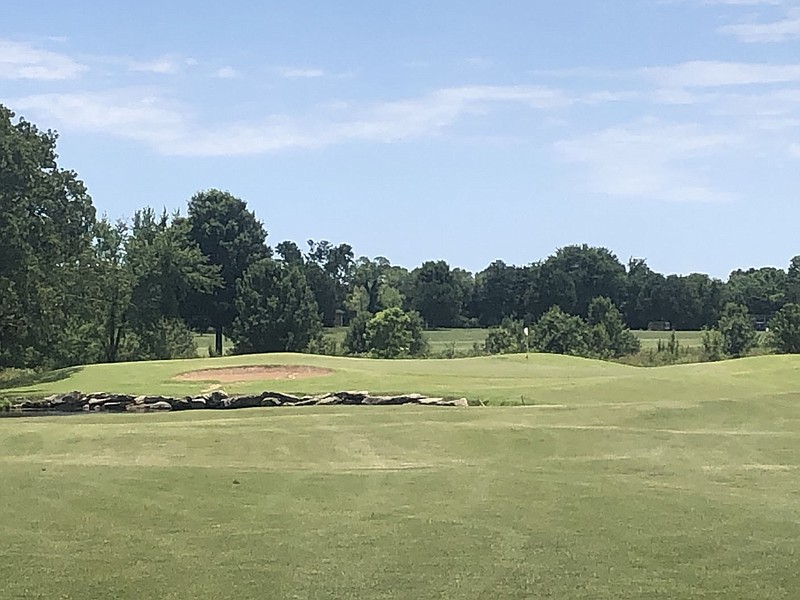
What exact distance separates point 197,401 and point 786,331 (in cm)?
2991

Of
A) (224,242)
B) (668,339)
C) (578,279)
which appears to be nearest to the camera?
(668,339)

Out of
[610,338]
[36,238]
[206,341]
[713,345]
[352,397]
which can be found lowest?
[352,397]

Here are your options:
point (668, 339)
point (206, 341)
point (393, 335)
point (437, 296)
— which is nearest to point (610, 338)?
point (393, 335)

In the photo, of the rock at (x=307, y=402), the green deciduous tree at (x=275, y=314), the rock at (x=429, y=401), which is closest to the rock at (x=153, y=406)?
the rock at (x=307, y=402)

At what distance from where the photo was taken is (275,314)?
189 ft

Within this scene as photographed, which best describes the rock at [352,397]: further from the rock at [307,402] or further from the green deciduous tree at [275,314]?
the green deciduous tree at [275,314]

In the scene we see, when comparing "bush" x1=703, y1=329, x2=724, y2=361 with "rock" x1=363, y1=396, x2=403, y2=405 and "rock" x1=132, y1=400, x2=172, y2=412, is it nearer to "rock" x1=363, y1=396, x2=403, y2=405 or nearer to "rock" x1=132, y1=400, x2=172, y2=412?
"rock" x1=363, y1=396, x2=403, y2=405

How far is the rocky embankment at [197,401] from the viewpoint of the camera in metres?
22.7

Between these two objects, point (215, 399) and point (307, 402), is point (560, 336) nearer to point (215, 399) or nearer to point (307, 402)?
point (215, 399)

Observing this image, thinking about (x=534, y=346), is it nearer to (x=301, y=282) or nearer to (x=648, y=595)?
(x=301, y=282)

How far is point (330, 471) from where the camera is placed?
1124cm

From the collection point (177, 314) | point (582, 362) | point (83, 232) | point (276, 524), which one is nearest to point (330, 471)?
point (276, 524)

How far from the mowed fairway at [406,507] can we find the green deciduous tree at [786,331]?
29744 mm

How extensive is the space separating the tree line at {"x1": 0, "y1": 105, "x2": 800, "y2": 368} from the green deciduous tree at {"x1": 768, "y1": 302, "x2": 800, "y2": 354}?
2113 millimetres
